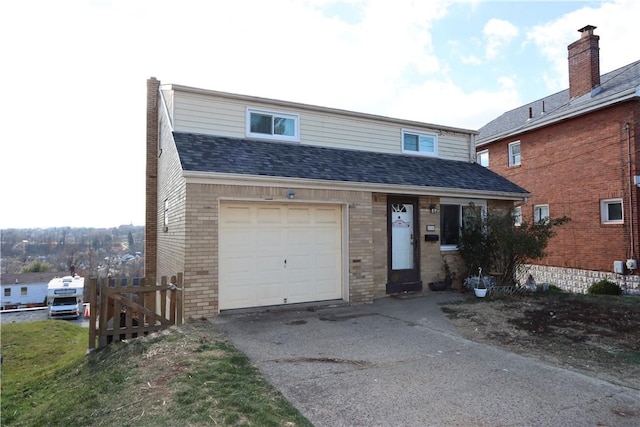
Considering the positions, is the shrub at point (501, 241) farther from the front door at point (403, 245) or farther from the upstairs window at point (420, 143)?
the upstairs window at point (420, 143)

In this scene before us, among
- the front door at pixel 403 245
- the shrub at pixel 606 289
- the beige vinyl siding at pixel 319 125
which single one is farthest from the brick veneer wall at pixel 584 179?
the front door at pixel 403 245

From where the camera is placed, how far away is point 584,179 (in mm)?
15367

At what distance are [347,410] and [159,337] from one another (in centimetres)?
394

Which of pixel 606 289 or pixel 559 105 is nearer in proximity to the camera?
pixel 606 289

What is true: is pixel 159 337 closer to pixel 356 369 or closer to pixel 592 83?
pixel 356 369

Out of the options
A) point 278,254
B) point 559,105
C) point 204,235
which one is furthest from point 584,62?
point 204,235

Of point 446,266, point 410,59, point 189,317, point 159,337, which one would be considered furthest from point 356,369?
point 410,59

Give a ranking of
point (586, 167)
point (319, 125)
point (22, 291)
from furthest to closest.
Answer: point (22, 291)
point (586, 167)
point (319, 125)

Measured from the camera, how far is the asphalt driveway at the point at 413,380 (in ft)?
12.6

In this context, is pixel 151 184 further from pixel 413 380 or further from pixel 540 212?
pixel 540 212

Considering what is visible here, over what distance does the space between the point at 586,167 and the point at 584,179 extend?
18.5 inches

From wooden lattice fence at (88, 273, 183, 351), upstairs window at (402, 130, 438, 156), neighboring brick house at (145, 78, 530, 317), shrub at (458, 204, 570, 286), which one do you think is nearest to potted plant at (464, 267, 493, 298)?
shrub at (458, 204, 570, 286)

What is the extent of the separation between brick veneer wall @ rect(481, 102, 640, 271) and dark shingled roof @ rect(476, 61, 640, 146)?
506 mm

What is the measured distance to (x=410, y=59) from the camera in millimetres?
11039
